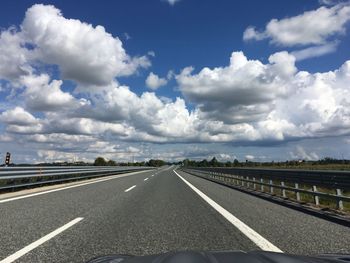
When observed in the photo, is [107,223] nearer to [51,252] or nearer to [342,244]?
[51,252]

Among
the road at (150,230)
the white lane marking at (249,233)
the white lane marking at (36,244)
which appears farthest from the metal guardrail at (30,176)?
the white lane marking at (249,233)

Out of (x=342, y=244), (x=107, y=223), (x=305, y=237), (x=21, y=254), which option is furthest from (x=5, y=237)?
(x=342, y=244)

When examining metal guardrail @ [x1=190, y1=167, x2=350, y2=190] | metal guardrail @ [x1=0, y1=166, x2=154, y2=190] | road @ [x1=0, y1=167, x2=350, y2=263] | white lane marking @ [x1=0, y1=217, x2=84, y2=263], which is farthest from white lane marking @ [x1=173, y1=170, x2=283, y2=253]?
metal guardrail @ [x1=0, y1=166, x2=154, y2=190]

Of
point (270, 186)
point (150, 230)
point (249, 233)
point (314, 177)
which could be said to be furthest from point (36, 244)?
point (270, 186)

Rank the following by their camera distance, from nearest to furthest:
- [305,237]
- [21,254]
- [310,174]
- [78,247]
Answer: [21,254] → [78,247] → [305,237] → [310,174]

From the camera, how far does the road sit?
5758 mm

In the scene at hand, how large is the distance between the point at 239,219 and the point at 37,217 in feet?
15.5

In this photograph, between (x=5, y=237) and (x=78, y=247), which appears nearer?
(x=78, y=247)

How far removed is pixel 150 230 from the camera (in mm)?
7363

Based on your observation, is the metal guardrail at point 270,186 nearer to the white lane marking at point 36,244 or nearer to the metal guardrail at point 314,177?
the metal guardrail at point 314,177

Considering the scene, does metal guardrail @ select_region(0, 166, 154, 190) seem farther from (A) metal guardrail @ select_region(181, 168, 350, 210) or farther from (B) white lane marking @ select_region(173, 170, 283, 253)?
(A) metal guardrail @ select_region(181, 168, 350, 210)

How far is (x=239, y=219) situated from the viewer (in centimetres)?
882

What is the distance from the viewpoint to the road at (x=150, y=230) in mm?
5758

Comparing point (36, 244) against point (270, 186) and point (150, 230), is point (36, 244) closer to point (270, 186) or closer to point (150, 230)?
point (150, 230)
